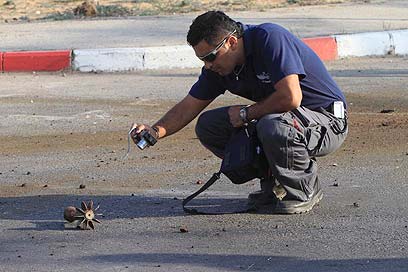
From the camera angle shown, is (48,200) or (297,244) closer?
(297,244)

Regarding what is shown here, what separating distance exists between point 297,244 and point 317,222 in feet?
1.47

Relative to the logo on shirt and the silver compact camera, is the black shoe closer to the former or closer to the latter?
the logo on shirt

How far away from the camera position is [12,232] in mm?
5953

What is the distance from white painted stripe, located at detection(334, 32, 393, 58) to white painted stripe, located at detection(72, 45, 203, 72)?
167cm

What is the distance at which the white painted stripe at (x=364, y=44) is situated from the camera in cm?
1284

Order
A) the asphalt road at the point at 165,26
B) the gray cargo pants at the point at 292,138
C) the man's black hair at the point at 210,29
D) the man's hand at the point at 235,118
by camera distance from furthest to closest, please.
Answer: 1. the asphalt road at the point at 165,26
2. the man's hand at the point at 235,118
3. the gray cargo pants at the point at 292,138
4. the man's black hair at the point at 210,29

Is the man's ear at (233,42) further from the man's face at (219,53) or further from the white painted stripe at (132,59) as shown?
the white painted stripe at (132,59)

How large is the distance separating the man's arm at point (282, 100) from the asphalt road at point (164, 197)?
22.8 inches

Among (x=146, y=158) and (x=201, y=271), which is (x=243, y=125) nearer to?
(x=201, y=271)

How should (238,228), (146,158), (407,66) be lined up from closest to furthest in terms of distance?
1. (238,228)
2. (146,158)
3. (407,66)

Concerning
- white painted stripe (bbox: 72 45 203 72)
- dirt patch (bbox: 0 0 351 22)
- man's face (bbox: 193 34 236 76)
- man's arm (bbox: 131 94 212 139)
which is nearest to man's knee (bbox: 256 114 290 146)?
man's face (bbox: 193 34 236 76)

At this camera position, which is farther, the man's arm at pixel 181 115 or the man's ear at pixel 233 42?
Result: the man's arm at pixel 181 115

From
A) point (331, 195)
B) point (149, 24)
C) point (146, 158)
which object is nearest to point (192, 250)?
point (331, 195)

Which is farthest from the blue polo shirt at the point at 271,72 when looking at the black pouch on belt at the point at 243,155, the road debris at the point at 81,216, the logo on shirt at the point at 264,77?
the road debris at the point at 81,216
